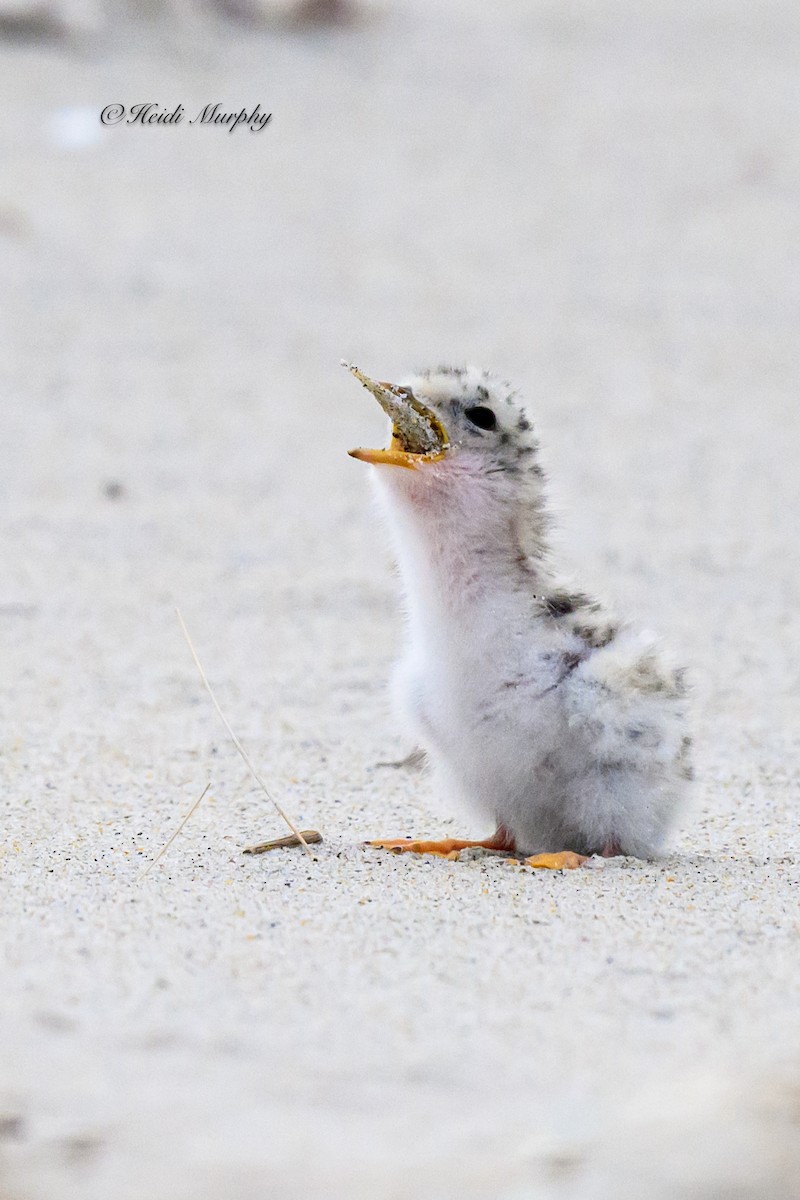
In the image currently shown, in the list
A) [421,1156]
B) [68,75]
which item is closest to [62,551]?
[421,1156]

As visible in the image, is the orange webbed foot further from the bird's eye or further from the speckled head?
the bird's eye

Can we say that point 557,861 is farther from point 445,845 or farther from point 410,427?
point 410,427

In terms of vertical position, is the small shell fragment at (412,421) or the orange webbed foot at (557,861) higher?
the small shell fragment at (412,421)

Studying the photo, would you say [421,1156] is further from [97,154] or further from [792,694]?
[97,154]
